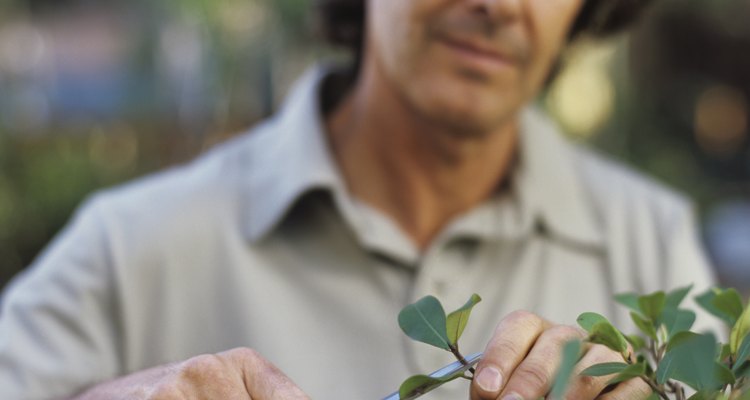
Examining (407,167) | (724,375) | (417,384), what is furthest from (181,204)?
(724,375)

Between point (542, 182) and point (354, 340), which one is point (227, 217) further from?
point (542, 182)

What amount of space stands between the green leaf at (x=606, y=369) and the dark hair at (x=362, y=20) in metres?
1.22

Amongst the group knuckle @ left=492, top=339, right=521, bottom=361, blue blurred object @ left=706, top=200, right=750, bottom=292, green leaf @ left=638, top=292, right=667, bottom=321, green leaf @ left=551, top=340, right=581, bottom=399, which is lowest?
blue blurred object @ left=706, top=200, right=750, bottom=292

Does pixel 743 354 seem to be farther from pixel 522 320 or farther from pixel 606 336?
pixel 522 320

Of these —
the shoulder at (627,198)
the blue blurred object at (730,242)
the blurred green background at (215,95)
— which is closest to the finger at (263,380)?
the shoulder at (627,198)

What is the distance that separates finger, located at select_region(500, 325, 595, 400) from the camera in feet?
2.76

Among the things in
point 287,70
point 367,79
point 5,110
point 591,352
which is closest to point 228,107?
point 287,70

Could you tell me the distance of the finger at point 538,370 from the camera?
→ 842 millimetres

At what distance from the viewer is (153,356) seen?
165 centimetres

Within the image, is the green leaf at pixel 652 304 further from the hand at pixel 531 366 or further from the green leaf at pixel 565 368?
the green leaf at pixel 565 368

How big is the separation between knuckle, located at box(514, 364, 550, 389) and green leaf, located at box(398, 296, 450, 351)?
0.24 ft

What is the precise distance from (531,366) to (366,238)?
2.63ft

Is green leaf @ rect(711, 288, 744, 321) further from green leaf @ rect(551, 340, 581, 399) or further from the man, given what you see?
the man

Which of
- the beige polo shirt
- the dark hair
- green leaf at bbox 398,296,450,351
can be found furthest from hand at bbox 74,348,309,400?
the dark hair
